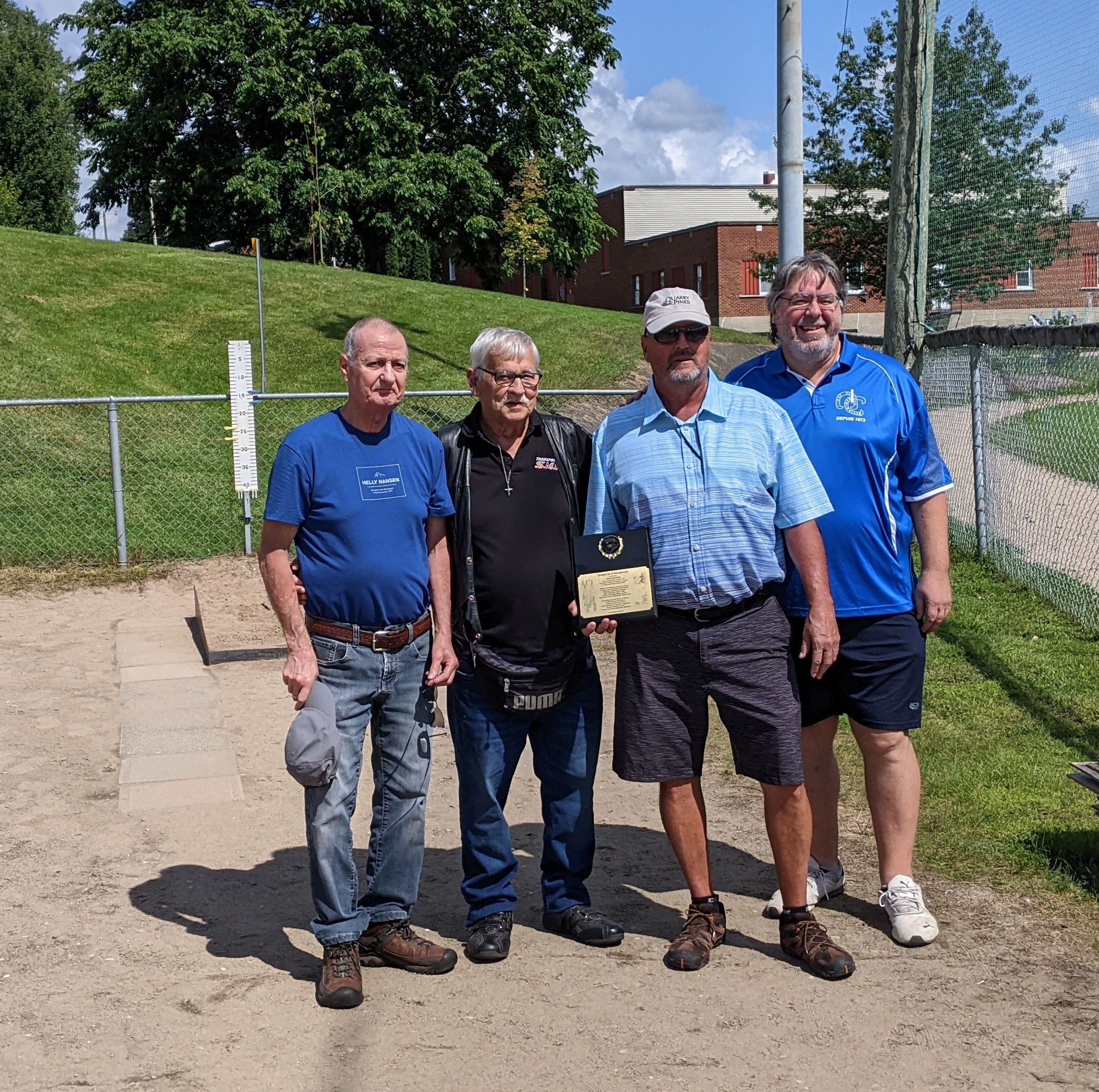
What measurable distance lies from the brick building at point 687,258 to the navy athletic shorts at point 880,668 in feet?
73.5

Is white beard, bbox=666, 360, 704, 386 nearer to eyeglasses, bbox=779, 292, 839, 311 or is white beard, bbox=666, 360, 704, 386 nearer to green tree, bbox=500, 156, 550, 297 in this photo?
eyeglasses, bbox=779, 292, 839, 311

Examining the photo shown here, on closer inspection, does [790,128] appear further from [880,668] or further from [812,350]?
[880,668]

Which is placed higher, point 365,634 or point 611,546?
point 611,546

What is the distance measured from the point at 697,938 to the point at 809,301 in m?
2.03

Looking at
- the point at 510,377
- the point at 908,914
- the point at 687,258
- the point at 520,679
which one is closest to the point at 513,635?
the point at 520,679

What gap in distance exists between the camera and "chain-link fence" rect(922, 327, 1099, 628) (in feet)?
27.8

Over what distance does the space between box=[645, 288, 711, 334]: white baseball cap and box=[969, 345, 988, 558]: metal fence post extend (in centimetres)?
592

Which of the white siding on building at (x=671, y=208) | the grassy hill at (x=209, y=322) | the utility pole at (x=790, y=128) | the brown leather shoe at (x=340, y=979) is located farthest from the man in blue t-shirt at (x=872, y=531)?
the white siding on building at (x=671, y=208)

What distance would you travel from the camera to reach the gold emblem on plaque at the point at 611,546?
12.4ft

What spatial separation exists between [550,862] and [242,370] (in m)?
7.39

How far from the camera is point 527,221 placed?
34438 mm

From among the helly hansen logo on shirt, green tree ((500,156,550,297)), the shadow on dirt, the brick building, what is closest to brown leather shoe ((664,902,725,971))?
the shadow on dirt

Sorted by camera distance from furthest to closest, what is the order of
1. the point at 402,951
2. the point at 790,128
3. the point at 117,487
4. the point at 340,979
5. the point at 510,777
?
1. the point at 117,487
2. the point at 790,128
3. the point at 510,777
4. the point at 402,951
5. the point at 340,979

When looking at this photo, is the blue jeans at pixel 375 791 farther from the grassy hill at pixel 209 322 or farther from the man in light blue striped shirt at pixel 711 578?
the grassy hill at pixel 209 322
